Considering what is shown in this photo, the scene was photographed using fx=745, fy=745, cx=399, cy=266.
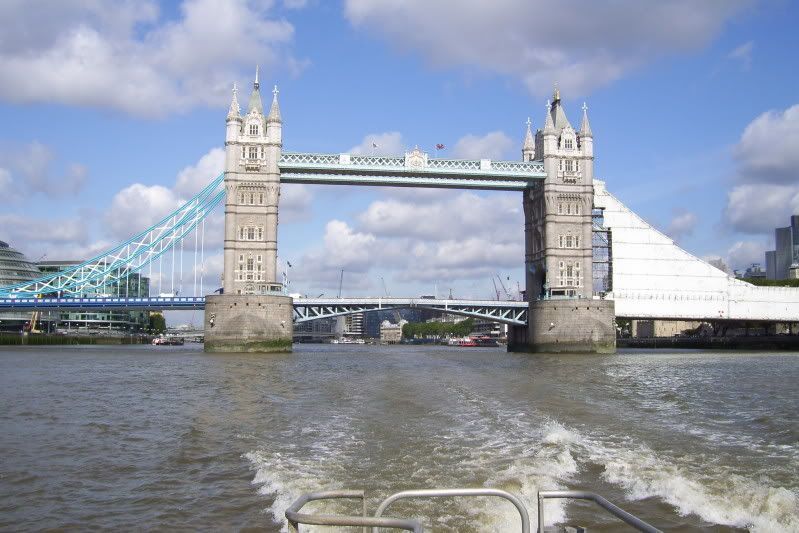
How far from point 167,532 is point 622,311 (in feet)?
246

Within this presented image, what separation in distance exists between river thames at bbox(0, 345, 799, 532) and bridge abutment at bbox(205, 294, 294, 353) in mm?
37677

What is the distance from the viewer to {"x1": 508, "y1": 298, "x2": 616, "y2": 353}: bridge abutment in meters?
72.5

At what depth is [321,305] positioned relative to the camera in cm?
8075

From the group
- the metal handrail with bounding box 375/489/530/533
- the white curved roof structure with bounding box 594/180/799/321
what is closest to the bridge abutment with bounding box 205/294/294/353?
the white curved roof structure with bounding box 594/180/799/321

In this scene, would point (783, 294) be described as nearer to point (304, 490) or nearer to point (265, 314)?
point (265, 314)

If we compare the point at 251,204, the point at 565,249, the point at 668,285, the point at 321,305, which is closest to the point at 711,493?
the point at 251,204

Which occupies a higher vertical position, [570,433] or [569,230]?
[569,230]

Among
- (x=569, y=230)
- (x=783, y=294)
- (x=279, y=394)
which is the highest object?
(x=569, y=230)

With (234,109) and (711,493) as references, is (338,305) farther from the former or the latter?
(711,493)

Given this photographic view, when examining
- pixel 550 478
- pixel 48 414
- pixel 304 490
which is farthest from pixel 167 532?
pixel 48 414

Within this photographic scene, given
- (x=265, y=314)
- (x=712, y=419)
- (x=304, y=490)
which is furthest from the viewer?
(x=265, y=314)

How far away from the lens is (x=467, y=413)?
21641 mm

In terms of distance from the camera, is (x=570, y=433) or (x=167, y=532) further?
(x=570, y=433)

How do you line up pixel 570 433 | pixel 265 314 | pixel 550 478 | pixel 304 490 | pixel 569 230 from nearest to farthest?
pixel 304 490 → pixel 550 478 → pixel 570 433 → pixel 265 314 → pixel 569 230
